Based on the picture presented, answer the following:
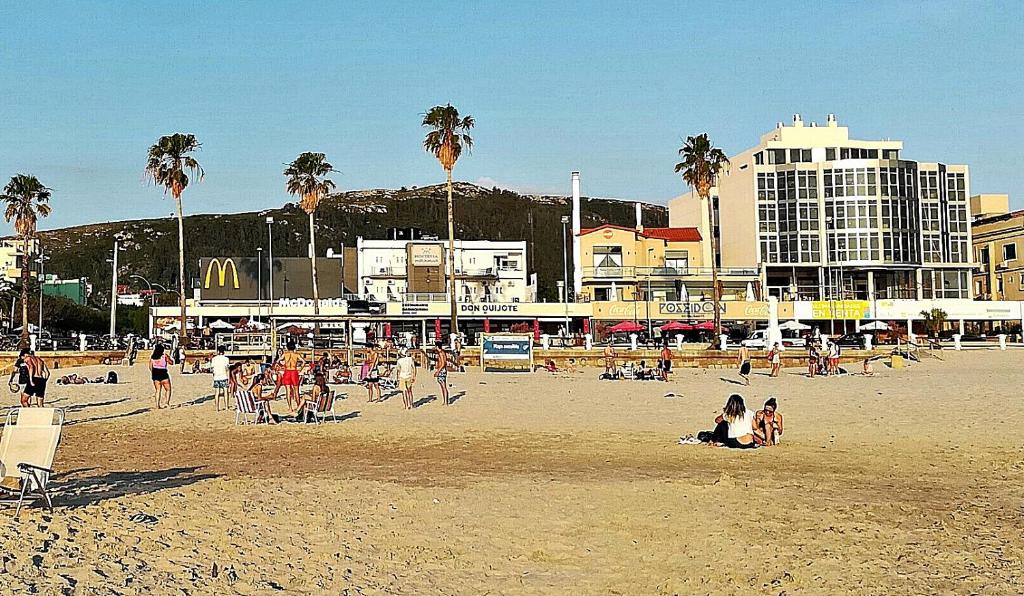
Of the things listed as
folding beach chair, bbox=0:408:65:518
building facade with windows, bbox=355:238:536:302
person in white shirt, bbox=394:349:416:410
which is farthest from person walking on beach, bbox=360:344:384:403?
building facade with windows, bbox=355:238:536:302

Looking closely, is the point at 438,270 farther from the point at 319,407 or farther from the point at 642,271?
the point at 319,407

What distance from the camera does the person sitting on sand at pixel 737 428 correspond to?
47.2 ft

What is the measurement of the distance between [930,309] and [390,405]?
200 feet

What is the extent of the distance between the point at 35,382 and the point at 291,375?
4579 millimetres

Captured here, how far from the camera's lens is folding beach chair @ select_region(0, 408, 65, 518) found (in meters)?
9.12

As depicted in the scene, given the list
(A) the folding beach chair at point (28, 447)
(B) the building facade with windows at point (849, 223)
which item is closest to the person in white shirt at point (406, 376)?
(A) the folding beach chair at point (28, 447)

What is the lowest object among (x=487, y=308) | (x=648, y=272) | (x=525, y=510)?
(x=525, y=510)

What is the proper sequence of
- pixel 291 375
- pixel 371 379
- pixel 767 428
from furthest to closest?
1. pixel 371 379
2. pixel 291 375
3. pixel 767 428

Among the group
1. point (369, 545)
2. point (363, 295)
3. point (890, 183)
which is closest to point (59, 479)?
point (369, 545)

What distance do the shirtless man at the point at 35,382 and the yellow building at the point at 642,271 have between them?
188 feet

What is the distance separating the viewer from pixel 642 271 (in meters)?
78.2

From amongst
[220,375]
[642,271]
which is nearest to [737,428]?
[220,375]

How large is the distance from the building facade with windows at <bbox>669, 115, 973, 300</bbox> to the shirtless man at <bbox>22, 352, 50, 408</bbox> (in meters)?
64.2

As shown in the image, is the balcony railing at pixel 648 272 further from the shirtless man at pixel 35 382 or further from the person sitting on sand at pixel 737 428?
the person sitting on sand at pixel 737 428
